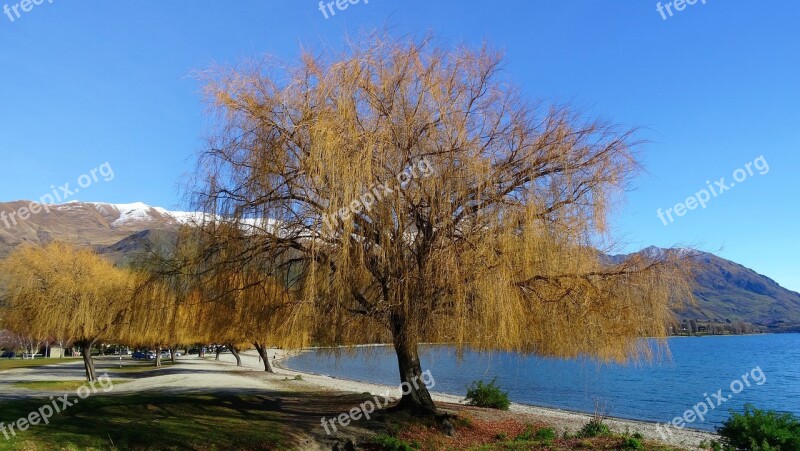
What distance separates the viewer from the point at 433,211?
40.1 ft

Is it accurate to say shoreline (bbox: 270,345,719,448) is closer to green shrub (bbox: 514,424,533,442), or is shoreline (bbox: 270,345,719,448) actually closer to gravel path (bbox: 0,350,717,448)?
gravel path (bbox: 0,350,717,448)

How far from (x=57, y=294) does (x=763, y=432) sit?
100 ft

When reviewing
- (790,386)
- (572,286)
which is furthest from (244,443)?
(790,386)

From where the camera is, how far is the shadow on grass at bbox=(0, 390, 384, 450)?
1188 centimetres

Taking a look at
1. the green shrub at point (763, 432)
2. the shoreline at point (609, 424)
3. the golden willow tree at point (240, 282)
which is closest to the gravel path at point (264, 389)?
the shoreline at point (609, 424)

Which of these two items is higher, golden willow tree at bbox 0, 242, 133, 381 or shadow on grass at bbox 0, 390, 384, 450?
golden willow tree at bbox 0, 242, 133, 381

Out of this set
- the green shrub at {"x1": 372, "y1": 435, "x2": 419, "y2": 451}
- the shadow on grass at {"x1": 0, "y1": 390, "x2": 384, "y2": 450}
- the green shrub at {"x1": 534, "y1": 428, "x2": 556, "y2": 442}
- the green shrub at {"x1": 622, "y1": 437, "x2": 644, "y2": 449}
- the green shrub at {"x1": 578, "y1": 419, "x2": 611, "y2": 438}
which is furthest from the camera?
the green shrub at {"x1": 578, "y1": 419, "x2": 611, "y2": 438}

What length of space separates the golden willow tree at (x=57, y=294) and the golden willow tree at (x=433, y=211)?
19016 millimetres

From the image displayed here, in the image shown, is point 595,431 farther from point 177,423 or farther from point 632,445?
point 177,423

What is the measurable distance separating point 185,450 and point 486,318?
7.08 metres

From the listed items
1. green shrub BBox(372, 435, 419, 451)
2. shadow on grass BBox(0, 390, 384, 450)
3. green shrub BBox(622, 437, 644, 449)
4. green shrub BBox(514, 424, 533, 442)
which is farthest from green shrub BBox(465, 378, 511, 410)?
green shrub BBox(622, 437, 644, 449)

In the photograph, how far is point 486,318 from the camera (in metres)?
11.5

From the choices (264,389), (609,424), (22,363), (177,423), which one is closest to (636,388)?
(609,424)

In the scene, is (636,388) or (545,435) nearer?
(545,435)
